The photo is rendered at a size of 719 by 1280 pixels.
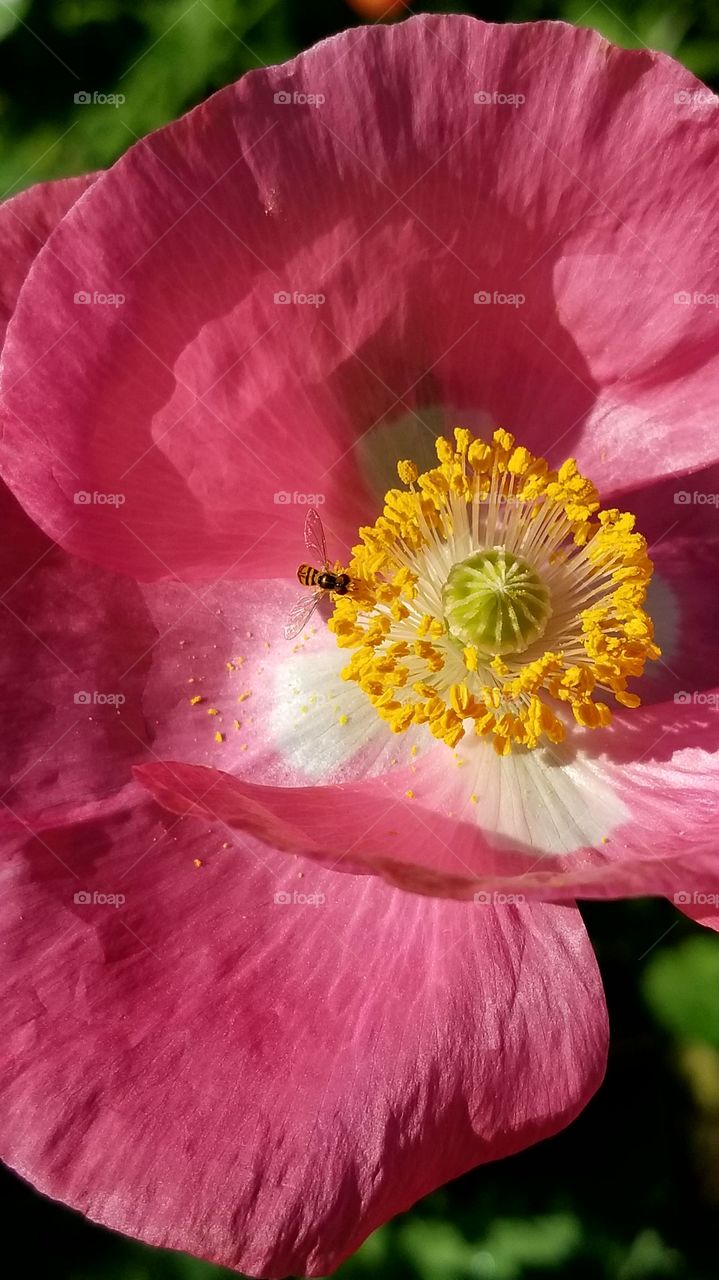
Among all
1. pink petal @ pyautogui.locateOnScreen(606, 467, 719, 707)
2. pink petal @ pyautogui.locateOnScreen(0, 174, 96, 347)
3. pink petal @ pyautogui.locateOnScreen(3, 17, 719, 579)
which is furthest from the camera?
pink petal @ pyautogui.locateOnScreen(606, 467, 719, 707)

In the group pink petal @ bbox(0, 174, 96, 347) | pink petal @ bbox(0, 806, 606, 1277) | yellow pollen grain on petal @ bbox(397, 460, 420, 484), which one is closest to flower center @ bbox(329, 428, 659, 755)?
yellow pollen grain on petal @ bbox(397, 460, 420, 484)

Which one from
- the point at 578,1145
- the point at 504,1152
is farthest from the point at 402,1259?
the point at 504,1152

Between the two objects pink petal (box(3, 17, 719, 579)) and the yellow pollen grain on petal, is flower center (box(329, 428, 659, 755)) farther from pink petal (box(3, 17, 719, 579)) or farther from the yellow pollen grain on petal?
pink petal (box(3, 17, 719, 579))

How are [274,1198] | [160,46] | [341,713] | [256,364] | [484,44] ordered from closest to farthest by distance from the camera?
[274,1198], [484,44], [256,364], [341,713], [160,46]

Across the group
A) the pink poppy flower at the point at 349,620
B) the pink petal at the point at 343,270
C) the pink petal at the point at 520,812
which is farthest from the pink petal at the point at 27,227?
the pink petal at the point at 520,812

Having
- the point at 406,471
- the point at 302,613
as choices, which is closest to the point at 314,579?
the point at 302,613

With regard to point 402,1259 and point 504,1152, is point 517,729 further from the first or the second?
point 402,1259
